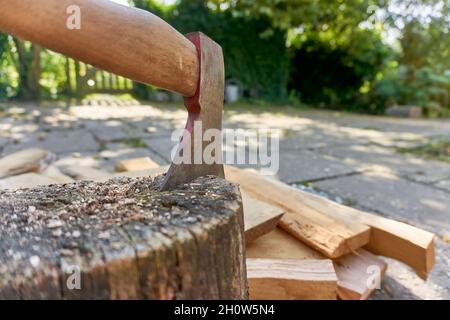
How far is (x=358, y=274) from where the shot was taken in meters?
1.03

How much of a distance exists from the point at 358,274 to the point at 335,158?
6.43 feet

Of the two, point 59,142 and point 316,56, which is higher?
point 316,56

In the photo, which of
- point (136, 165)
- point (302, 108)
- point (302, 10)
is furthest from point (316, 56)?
point (136, 165)

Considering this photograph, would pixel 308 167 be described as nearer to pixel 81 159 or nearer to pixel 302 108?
pixel 81 159

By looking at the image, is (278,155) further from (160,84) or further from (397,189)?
(160,84)

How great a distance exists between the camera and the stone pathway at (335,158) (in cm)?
148

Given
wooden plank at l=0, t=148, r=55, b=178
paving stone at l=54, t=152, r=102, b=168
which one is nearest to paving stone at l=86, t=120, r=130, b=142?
paving stone at l=54, t=152, r=102, b=168

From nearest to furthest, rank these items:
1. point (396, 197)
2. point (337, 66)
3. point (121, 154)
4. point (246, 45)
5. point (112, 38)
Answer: point (112, 38) → point (396, 197) → point (121, 154) → point (246, 45) → point (337, 66)

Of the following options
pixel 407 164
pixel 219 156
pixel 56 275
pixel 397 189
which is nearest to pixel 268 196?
pixel 219 156

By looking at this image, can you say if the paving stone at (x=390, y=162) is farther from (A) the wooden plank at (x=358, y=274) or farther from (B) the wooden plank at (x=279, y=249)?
(B) the wooden plank at (x=279, y=249)

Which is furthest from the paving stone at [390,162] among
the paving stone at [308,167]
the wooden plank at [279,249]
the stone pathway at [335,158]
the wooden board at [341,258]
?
the wooden plank at [279,249]

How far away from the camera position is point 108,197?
0.73 meters

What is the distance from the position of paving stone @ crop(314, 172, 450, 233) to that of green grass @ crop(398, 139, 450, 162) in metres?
0.98

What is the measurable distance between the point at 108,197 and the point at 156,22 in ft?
1.22
